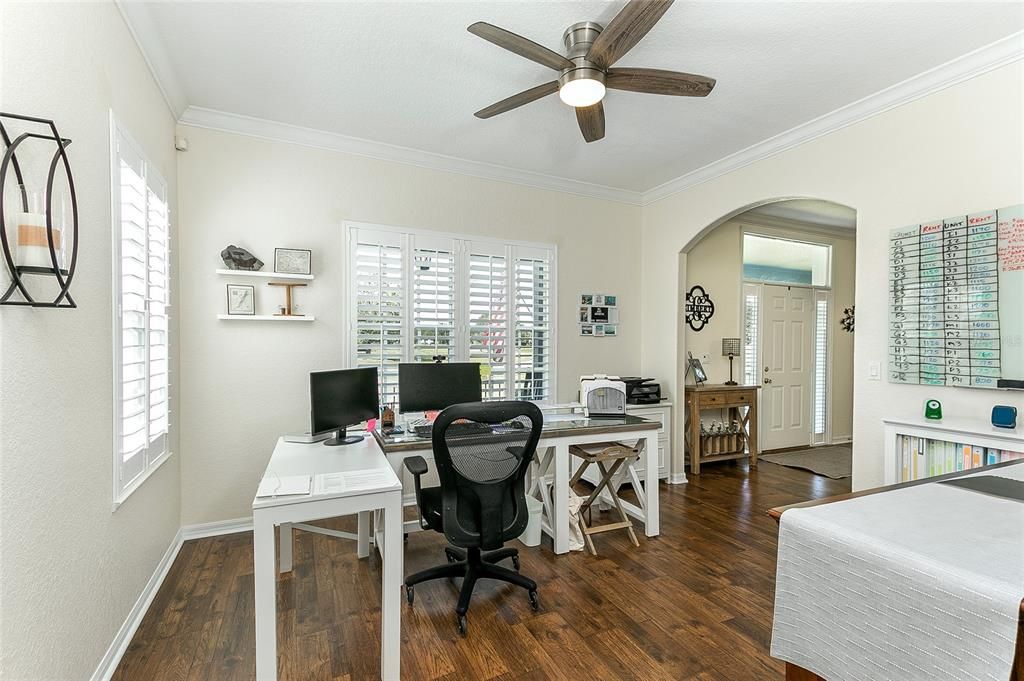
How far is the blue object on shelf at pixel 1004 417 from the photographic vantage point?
7.57 feet

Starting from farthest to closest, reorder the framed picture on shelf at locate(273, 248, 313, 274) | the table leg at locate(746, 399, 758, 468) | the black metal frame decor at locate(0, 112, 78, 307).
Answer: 1. the table leg at locate(746, 399, 758, 468)
2. the framed picture on shelf at locate(273, 248, 313, 274)
3. the black metal frame decor at locate(0, 112, 78, 307)

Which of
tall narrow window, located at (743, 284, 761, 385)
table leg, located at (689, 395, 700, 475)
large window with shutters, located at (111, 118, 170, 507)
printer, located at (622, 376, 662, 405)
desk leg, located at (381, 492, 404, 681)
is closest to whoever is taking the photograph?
desk leg, located at (381, 492, 404, 681)

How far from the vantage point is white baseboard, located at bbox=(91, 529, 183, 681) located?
1880mm

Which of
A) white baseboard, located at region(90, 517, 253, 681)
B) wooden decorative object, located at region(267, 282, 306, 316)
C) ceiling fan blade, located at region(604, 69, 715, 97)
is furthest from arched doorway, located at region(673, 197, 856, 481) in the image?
white baseboard, located at region(90, 517, 253, 681)

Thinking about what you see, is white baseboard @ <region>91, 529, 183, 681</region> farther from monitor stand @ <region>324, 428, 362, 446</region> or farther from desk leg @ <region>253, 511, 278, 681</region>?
monitor stand @ <region>324, 428, 362, 446</region>

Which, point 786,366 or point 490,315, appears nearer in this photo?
point 490,315

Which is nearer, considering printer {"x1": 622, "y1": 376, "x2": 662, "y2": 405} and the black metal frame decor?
the black metal frame decor

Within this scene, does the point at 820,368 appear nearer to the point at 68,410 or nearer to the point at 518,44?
the point at 518,44

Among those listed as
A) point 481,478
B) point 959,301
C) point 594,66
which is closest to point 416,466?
point 481,478

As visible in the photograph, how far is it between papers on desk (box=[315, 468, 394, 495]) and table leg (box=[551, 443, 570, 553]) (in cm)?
126

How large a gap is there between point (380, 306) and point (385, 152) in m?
1.24

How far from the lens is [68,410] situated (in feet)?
5.39

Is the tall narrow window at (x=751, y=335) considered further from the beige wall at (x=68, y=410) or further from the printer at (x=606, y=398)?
the beige wall at (x=68, y=410)

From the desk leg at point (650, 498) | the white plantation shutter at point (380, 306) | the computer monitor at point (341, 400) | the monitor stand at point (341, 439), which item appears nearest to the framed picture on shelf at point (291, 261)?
the white plantation shutter at point (380, 306)
